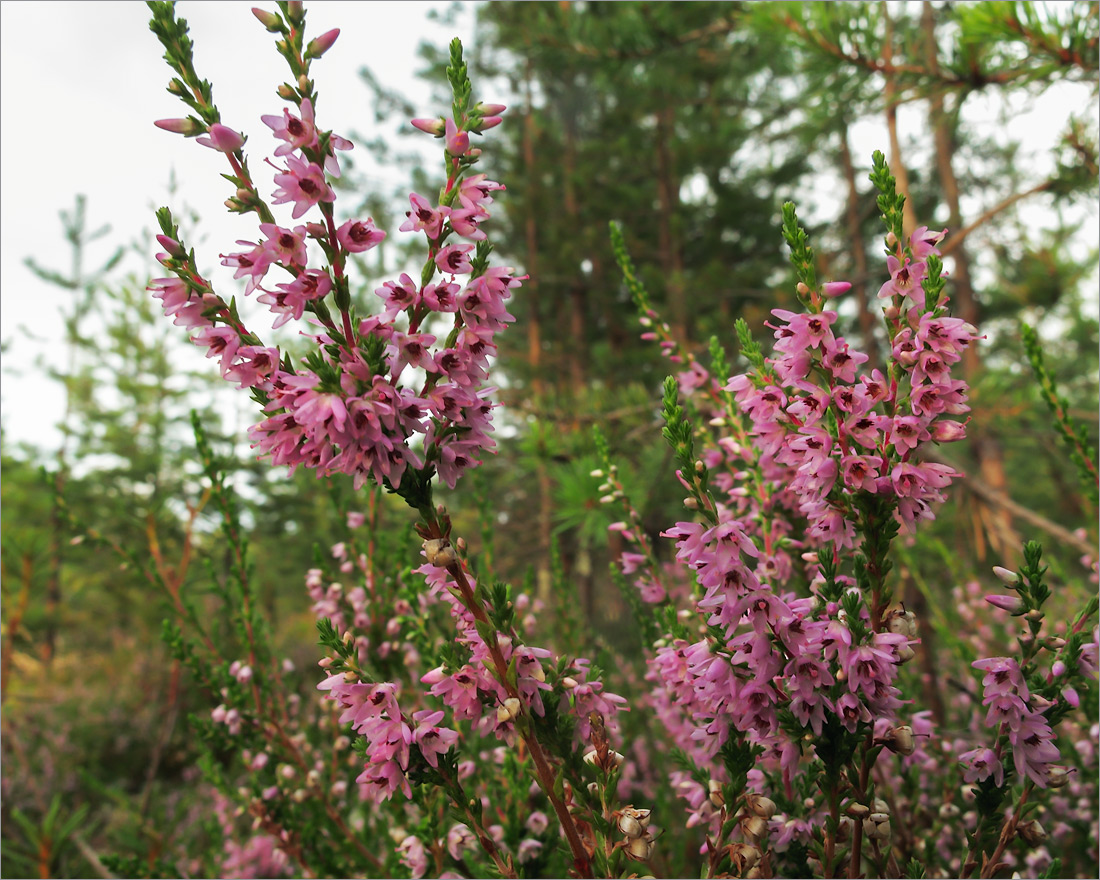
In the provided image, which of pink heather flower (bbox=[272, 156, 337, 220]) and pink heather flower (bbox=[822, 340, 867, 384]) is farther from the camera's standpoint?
pink heather flower (bbox=[822, 340, 867, 384])

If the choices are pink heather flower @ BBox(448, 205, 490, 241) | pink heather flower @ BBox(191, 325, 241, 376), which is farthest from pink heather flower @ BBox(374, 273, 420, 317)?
pink heather flower @ BBox(191, 325, 241, 376)

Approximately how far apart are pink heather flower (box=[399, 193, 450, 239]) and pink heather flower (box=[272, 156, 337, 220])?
11 cm

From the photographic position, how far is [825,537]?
1.05 m

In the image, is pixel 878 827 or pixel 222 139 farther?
pixel 878 827

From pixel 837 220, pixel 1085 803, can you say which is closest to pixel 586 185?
pixel 837 220

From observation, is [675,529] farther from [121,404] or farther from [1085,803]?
[121,404]

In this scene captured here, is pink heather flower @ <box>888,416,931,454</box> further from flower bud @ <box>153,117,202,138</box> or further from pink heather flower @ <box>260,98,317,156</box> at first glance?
flower bud @ <box>153,117,202,138</box>

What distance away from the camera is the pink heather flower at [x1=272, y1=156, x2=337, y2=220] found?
85 cm

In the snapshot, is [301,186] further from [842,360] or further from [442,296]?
[842,360]

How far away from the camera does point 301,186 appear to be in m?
0.87

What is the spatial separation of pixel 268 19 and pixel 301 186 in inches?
9.7

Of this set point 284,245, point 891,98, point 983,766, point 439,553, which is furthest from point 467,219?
point 891,98

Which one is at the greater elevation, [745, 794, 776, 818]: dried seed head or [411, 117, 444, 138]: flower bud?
[411, 117, 444, 138]: flower bud

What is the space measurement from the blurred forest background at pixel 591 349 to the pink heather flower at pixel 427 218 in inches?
41.7
